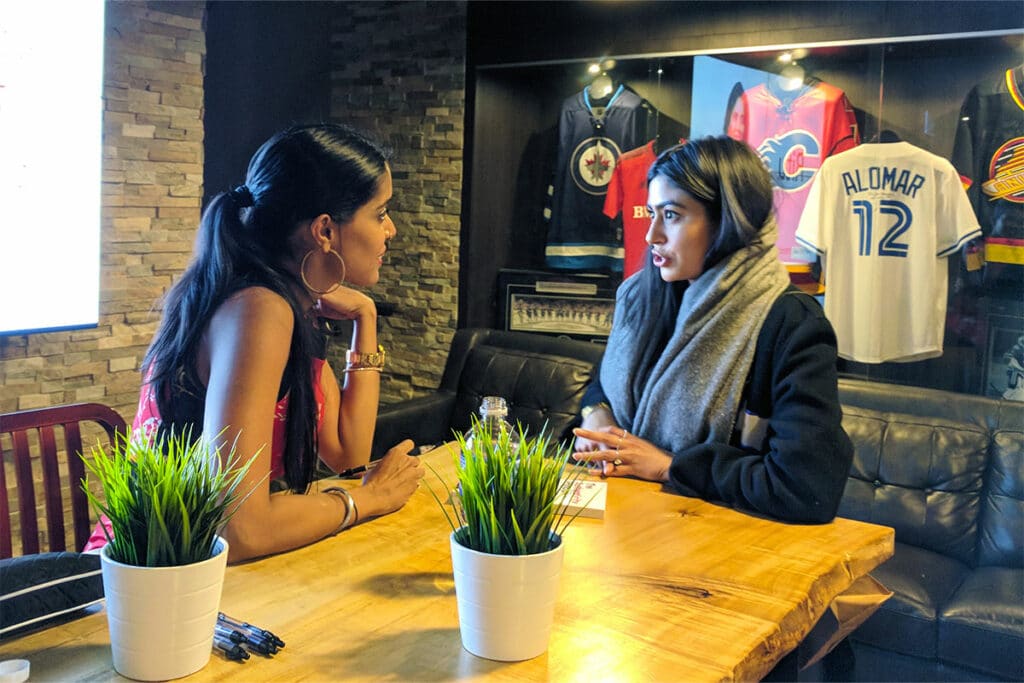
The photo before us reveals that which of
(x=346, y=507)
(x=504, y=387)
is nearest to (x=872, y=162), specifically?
(x=504, y=387)

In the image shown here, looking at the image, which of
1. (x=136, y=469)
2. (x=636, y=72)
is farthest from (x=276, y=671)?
(x=636, y=72)

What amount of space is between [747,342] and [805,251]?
215cm

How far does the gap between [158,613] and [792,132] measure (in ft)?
11.9

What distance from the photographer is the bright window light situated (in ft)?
10.5

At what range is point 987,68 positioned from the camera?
3643mm

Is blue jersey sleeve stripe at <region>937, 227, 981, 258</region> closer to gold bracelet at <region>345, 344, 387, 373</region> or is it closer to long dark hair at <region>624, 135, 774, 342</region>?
long dark hair at <region>624, 135, 774, 342</region>

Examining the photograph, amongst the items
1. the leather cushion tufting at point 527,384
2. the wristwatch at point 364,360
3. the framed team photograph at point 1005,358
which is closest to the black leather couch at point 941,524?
the framed team photograph at point 1005,358

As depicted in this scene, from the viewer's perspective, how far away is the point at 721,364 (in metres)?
2.06

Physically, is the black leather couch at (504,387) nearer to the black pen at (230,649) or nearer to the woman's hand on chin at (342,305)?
the woman's hand on chin at (342,305)

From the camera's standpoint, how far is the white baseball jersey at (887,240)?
3.74 metres

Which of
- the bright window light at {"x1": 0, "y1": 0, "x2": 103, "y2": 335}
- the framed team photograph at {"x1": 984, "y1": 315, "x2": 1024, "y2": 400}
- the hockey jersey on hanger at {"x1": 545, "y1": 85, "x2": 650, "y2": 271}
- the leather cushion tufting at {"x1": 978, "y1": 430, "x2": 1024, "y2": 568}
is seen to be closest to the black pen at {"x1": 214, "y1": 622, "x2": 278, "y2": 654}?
the leather cushion tufting at {"x1": 978, "y1": 430, "x2": 1024, "y2": 568}

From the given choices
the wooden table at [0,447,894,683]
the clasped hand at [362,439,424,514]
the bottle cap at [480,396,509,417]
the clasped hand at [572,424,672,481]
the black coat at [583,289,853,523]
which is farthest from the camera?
the clasped hand at [572,424,672,481]

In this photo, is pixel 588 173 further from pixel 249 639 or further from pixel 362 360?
pixel 249 639

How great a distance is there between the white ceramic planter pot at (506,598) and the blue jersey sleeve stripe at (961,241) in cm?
319
